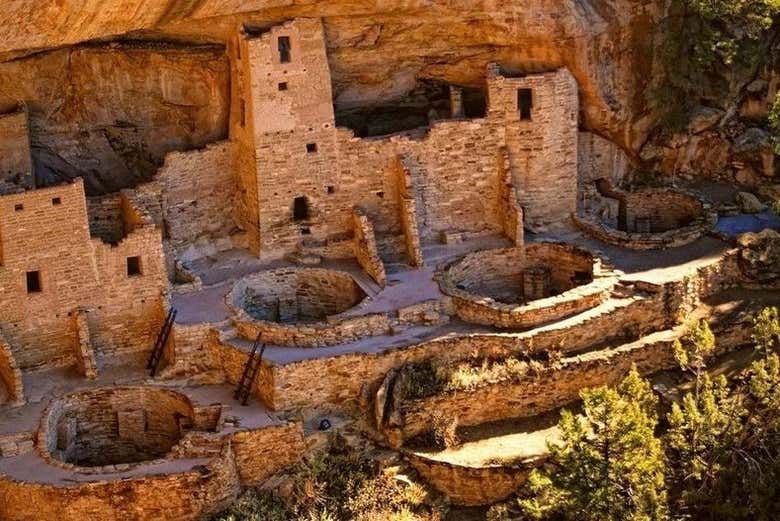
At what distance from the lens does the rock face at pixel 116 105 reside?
25.3 metres

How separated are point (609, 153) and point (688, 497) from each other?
8.44m

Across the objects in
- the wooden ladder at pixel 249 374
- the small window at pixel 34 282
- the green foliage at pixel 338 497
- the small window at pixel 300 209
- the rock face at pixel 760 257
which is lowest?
the green foliage at pixel 338 497

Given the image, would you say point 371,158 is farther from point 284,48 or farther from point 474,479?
point 474,479

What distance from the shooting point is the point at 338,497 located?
2250 cm

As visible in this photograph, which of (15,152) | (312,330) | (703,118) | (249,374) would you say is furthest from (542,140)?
(15,152)

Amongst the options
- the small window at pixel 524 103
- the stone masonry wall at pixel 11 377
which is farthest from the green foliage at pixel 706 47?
the stone masonry wall at pixel 11 377

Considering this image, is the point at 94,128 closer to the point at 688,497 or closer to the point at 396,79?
the point at 396,79

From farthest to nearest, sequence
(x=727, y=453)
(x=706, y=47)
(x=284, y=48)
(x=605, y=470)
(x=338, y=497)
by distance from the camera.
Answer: (x=706, y=47) → (x=284, y=48) → (x=338, y=497) → (x=727, y=453) → (x=605, y=470)

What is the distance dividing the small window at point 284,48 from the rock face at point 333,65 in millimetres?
344

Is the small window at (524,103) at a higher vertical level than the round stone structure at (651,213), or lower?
higher

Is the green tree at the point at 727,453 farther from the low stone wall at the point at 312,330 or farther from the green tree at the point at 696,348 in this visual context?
the low stone wall at the point at 312,330

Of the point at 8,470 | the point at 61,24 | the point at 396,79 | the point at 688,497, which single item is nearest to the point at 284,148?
the point at 396,79

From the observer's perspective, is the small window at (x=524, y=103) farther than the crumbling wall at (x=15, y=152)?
Yes

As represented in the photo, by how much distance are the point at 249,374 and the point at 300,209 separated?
4183mm
